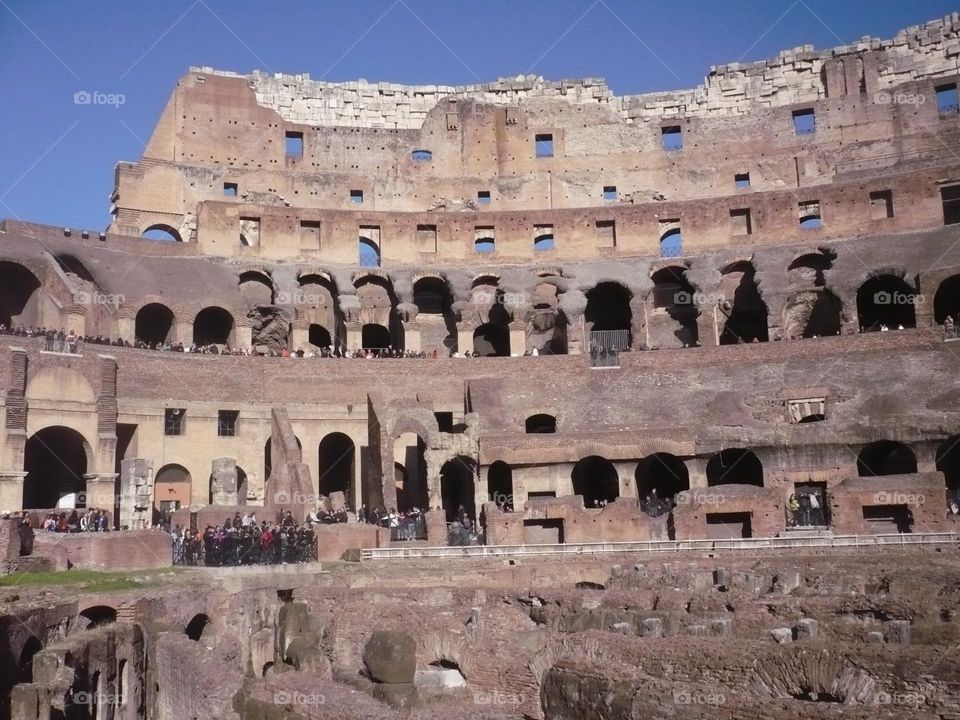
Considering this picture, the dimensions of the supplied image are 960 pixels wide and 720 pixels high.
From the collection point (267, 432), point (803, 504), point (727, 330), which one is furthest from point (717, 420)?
point (267, 432)

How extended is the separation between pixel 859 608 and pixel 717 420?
17.3m

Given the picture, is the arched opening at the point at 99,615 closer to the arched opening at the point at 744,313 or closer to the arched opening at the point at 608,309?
the arched opening at the point at 608,309

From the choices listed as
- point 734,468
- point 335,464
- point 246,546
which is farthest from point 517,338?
point 246,546

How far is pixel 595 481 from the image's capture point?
36.8 m

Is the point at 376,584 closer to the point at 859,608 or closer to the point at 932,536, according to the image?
the point at 859,608

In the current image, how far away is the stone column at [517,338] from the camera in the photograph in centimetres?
4356

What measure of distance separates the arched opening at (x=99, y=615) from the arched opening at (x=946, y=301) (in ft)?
117

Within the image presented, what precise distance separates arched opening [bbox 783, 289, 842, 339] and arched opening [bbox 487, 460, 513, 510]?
1621cm

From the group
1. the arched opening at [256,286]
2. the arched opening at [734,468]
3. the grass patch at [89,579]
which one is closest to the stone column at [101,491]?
the grass patch at [89,579]

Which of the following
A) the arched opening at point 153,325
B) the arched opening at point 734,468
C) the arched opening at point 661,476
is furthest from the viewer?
the arched opening at point 153,325

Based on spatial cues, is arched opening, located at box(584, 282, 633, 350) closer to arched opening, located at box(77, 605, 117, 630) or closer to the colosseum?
the colosseum

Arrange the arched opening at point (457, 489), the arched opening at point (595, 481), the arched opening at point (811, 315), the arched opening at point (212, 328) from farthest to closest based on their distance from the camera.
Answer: the arched opening at point (212, 328)
the arched opening at point (811, 315)
the arched opening at point (595, 481)
the arched opening at point (457, 489)

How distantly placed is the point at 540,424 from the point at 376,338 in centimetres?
1436

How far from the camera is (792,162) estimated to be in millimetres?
54188
